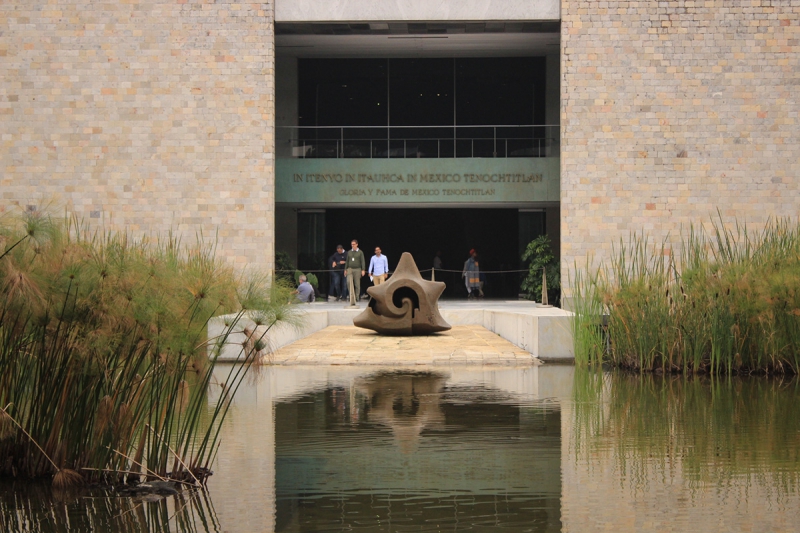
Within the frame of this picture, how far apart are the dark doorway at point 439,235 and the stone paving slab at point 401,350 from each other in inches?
540

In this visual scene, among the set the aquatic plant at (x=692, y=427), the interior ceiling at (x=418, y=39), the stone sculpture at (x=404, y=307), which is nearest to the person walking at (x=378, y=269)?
the interior ceiling at (x=418, y=39)

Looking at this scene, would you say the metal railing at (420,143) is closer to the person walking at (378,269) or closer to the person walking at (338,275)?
the person walking at (338,275)

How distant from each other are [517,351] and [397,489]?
25.0ft

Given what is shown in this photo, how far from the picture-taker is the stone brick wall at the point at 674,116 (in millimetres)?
22656

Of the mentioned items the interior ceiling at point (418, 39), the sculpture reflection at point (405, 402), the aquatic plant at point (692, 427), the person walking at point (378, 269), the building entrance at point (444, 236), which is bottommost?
the sculpture reflection at point (405, 402)

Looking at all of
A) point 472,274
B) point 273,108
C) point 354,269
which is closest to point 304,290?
point 354,269

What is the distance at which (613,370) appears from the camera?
10.5 meters

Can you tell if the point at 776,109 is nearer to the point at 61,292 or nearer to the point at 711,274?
the point at 711,274

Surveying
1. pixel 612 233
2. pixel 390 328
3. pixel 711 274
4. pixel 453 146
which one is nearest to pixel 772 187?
pixel 612 233

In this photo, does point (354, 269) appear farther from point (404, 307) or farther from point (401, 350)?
point (401, 350)

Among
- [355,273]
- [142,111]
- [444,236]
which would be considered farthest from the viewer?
[444,236]

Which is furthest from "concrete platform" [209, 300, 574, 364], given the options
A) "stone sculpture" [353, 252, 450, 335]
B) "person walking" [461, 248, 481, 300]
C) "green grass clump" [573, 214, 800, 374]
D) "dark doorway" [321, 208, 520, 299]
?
"dark doorway" [321, 208, 520, 299]

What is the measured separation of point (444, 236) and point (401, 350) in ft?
58.0

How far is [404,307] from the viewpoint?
15102 millimetres
